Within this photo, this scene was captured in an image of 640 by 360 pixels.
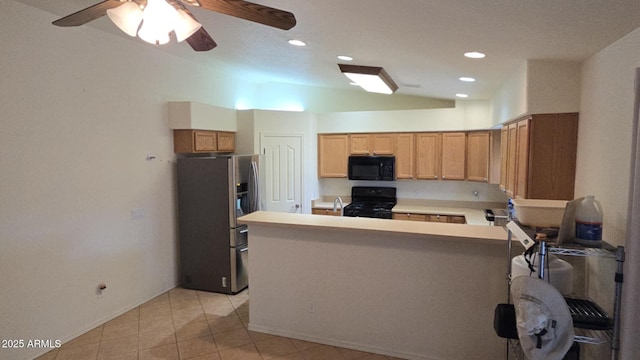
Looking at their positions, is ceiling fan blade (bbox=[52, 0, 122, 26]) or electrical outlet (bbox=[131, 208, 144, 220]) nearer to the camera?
ceiling fan blade (bbox=[52, 0, 122, 26])

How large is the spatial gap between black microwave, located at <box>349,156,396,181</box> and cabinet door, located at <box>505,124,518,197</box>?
212 cm

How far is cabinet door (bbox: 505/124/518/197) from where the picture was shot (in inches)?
145

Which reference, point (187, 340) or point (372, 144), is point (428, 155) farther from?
point (187, 340)

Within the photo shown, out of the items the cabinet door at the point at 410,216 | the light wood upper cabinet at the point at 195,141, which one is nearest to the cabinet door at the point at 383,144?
the cabinet door at the point at 410,216

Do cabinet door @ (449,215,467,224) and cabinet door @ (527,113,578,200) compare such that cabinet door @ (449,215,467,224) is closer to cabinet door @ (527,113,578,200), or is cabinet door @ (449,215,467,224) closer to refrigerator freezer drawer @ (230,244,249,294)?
cabinet door @ (527,113,578,200)

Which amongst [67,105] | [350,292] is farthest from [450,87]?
[67,105]

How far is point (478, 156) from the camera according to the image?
5.70 metres

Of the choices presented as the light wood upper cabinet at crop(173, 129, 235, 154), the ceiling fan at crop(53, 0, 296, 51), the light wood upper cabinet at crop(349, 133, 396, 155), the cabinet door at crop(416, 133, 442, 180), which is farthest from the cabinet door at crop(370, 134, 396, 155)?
the ceiling fan at crop(53, 0, 296, 51)

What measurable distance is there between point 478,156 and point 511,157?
6.13 feet

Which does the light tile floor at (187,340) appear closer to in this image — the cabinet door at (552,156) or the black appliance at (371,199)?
the cabinet door at (552,156)

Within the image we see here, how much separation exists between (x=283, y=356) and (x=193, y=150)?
8.69ft

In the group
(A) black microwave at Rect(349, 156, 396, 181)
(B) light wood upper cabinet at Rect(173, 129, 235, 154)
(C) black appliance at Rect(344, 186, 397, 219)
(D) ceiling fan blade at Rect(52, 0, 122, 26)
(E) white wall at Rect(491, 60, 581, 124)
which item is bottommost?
(C) black appliance at Rect(344, 186, 397, 219)

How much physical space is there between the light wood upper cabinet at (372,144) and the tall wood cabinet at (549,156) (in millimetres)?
2929

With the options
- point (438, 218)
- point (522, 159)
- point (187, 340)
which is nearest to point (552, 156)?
point (522, 159)
